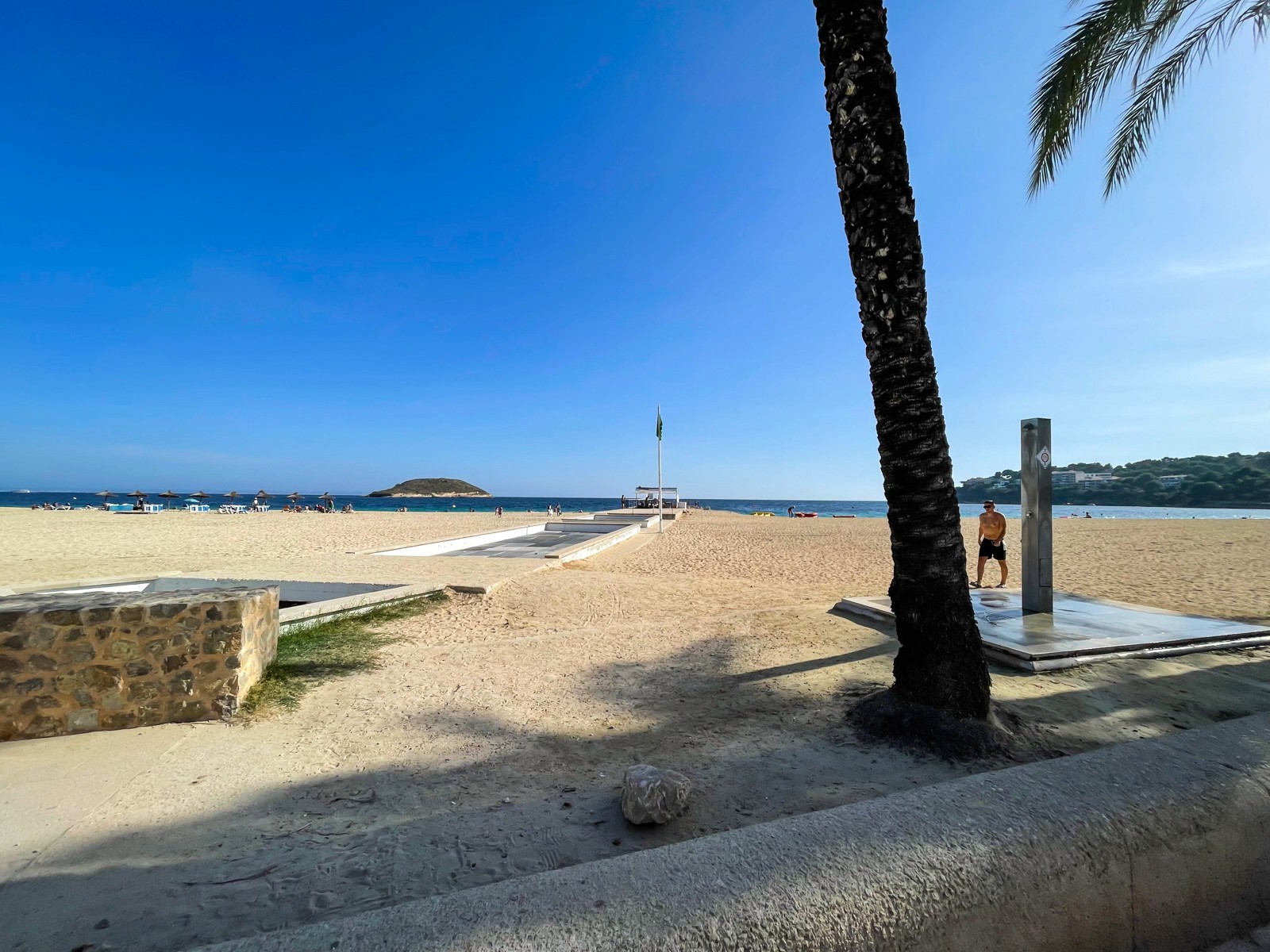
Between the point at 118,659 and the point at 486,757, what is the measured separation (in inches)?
96.8

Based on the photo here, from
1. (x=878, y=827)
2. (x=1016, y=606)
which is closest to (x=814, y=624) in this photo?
(x=1016, y=606)

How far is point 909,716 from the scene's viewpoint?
3584 millimetres

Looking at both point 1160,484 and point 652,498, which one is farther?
point 1160,484

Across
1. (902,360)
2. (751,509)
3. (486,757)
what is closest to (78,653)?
(486,757)

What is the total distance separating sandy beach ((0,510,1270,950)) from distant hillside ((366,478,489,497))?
12129 cm

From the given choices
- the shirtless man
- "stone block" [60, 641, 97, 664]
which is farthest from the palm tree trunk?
the shirtless man

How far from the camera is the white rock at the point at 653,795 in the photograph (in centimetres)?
265

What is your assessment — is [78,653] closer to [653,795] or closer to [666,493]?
[653,795]

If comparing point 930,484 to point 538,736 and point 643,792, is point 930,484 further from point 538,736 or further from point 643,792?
point 538,736

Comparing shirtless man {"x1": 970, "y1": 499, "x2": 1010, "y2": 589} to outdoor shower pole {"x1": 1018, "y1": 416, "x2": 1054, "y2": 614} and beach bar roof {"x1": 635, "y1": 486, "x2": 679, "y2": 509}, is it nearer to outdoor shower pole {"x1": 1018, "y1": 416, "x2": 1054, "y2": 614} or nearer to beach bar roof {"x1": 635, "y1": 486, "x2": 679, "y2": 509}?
outdoor shower pole {"x1": 1018, "y1": 416, "x2": 1054, "y2": 614}

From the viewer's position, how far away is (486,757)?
3510mm

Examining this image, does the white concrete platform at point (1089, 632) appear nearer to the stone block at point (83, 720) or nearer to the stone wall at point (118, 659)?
the stone wall at point (118, 659)

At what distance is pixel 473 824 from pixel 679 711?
1882mm

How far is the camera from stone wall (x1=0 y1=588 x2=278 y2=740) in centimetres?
347
